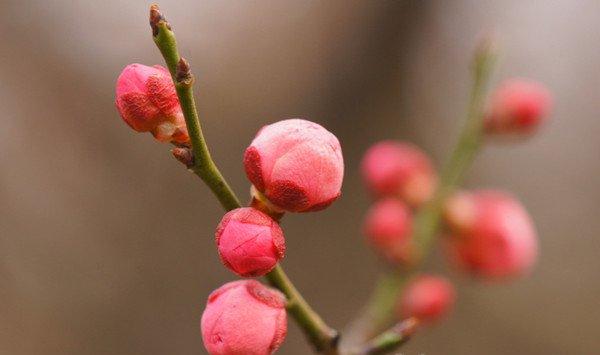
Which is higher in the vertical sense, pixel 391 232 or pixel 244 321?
pixel 244 321

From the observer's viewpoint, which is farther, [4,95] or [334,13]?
[334,13]

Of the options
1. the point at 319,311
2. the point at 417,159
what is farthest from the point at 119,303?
the point at 417,159

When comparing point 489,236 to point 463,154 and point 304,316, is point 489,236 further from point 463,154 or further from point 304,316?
point 304,316

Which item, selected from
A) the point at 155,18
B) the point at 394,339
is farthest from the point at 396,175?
the point at 155,18

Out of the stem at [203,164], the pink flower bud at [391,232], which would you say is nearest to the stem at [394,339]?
the stem at [203,164]

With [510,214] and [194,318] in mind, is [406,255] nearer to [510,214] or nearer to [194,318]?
[510,214]

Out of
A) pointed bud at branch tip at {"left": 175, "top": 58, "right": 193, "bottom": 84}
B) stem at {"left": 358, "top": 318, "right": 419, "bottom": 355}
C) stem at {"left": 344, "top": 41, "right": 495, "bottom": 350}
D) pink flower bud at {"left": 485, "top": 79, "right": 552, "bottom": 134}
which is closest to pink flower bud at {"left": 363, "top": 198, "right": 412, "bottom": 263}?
stem at {"left": 344, "top": 41, "right": 495, "bottom": 350}

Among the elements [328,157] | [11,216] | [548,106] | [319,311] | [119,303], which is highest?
[328,157]
